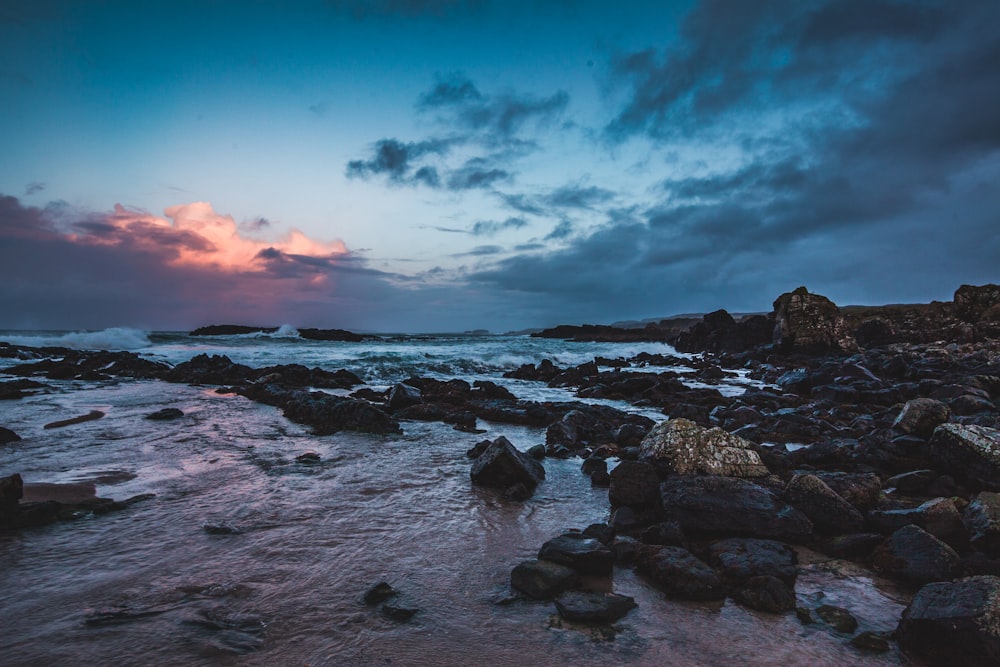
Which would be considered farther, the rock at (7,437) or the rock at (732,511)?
the rock at (7,437)

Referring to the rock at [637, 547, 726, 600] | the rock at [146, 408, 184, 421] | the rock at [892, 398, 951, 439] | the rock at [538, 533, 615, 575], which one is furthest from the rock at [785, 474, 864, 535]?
the rock at [146, 408, 184, 421]

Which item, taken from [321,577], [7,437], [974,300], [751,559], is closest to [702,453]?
[751,559]

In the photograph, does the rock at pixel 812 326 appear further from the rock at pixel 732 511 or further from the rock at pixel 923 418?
the rock at pixel 732 511

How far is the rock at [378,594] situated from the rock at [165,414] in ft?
A: 34.3

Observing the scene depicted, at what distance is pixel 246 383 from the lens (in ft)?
61.7

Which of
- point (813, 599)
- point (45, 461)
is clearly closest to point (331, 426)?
point (45, 461)

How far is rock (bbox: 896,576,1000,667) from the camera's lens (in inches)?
123

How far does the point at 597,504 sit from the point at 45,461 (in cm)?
883

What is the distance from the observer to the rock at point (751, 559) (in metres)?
4.51

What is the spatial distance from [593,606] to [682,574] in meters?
0.98

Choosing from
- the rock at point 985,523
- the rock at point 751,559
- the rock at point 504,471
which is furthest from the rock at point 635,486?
the rock at point 985,523

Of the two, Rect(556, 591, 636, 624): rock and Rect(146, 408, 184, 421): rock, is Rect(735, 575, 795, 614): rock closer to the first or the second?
Rect(556, 591, 636, 624): rock

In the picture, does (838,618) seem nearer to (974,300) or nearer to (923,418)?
(923,418)

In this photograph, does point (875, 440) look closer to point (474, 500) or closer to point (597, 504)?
point (597, 504)
